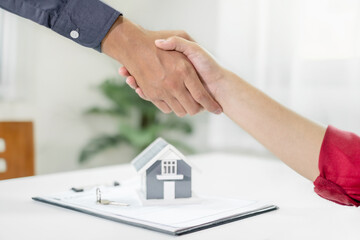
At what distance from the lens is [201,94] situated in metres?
1.17

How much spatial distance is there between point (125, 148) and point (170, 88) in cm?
263

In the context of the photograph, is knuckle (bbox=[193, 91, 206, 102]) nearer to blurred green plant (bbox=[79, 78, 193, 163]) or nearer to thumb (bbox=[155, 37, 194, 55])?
thumb (bbox=[155, 37, 194, 55])

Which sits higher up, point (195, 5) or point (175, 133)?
point (195, 5)

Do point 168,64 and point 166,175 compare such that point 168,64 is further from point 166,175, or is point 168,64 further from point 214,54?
point 214,54

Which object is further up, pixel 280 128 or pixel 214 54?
pixel 214 54

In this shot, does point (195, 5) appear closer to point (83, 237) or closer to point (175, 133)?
point (175, 133)

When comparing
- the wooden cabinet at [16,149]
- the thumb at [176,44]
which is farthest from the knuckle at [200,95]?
the wooden cabinet at [16,149]

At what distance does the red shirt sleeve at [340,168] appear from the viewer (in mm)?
774

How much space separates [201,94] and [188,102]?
0.07 m

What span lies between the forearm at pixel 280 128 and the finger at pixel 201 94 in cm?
10

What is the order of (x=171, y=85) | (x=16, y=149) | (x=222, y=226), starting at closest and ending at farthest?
(x=222, y=226) → (x=171, y=85) → (x=16, y=149)

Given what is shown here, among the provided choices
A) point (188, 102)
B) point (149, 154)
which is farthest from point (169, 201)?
point (188, 102)

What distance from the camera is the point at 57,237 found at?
2.31ft

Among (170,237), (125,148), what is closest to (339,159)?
(170,237)
